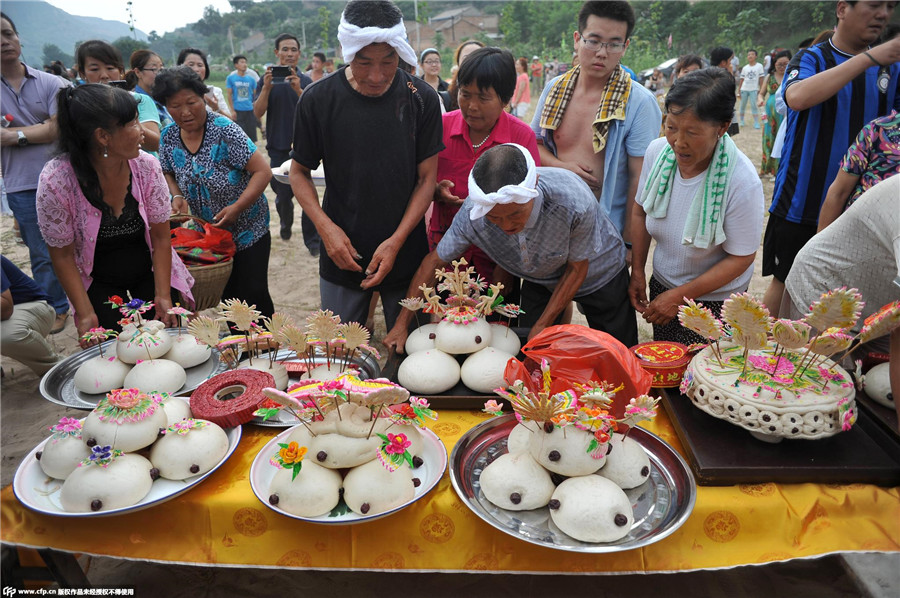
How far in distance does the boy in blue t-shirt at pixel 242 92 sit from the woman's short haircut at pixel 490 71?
6161mm

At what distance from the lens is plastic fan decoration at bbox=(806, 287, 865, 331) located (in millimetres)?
1344

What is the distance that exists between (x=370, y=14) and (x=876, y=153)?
191 cm

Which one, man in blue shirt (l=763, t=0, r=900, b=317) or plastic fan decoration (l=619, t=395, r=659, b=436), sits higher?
man in blue shirt (l=763, t=0, r=900, b=317)

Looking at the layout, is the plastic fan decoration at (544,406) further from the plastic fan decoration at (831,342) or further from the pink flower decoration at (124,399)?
the pink flower decoration at (124,399)

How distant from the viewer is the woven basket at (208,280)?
2514 millimetres

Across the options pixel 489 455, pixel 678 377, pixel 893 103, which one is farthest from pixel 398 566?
pixel 893 103

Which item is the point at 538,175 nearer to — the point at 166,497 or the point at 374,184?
the point at 374,184

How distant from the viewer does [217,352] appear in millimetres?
2008

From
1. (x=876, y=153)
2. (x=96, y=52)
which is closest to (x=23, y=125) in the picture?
(x=96, y=52)

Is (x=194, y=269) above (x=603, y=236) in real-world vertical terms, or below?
below

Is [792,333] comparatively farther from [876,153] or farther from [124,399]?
[124,399]

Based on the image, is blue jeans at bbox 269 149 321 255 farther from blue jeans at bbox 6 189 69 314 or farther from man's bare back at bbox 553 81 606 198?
man's bare back at bbox 553 81 606 198

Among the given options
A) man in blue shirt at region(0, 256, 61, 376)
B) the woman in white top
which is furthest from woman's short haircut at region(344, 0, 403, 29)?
the woman in white top

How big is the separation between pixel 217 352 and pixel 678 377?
159 cm
